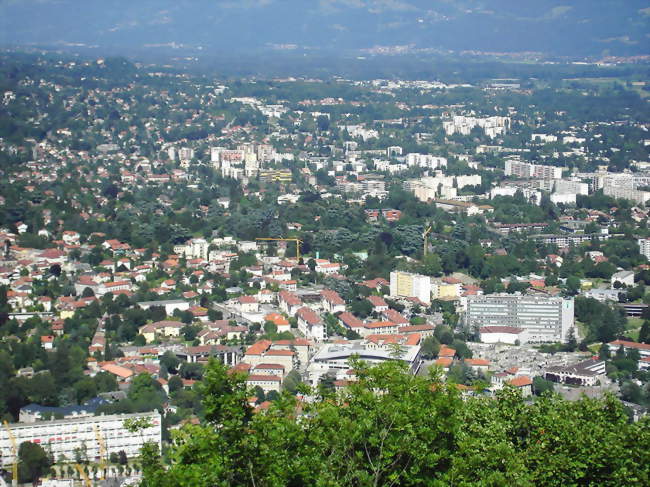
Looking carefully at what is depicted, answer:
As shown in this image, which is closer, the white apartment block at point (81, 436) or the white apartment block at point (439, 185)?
the white apartment block at point (81, 436)

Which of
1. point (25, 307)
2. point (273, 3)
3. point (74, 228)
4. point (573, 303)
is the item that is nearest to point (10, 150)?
point (74, 228)

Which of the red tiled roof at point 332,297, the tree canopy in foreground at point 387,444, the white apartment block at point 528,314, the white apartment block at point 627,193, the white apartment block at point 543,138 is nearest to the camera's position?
the tree canopy in foreground at point 387,444

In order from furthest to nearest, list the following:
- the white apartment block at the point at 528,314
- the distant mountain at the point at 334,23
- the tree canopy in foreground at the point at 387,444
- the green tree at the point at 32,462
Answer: the distant mountain at the point at 334,23
the white apartment block at the point at 528,314
the green tree at the point at 32,462
the tree canopy in foreground at the point at 387,444

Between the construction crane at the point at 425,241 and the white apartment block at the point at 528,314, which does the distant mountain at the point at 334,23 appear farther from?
the white apartment block at the point at 528,314

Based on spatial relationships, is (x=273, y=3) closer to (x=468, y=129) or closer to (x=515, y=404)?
(x=468, y=129)

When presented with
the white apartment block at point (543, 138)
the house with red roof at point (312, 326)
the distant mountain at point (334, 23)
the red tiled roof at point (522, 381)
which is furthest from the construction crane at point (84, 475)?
the distant mountain at point (334, 23)

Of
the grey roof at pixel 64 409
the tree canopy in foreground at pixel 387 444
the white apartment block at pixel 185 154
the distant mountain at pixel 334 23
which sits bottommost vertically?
the grey roof at pixel 64 409
